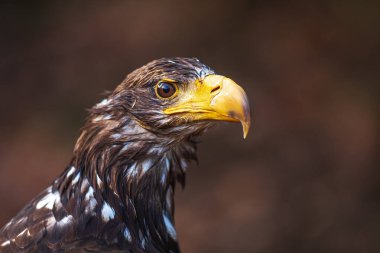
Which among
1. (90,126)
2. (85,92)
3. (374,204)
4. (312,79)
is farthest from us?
(85,92)

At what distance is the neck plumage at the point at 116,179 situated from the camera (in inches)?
174

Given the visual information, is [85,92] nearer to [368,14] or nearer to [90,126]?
A: [368,14]

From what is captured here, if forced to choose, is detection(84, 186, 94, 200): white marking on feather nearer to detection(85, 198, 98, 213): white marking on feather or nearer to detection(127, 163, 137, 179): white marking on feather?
detection(85, 198, 98, 213): white marking on feather

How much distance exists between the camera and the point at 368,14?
31.6ft

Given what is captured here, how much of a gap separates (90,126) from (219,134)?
5.74 metres

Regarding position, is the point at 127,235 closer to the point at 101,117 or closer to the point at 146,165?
the point at 146,165

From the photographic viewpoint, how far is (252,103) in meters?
10.2

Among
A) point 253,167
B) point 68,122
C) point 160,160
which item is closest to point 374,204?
point 253,167

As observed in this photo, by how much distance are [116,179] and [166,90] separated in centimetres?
60

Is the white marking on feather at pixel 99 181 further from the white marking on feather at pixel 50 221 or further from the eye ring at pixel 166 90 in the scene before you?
the eye ring at pixel 166 90

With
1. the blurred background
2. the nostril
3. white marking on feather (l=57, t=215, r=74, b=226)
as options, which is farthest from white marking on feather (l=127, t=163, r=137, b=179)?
the blurred background

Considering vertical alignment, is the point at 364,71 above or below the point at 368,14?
below

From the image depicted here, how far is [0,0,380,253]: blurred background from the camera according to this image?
937 centimetres

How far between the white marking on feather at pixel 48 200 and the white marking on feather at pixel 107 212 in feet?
1.00
